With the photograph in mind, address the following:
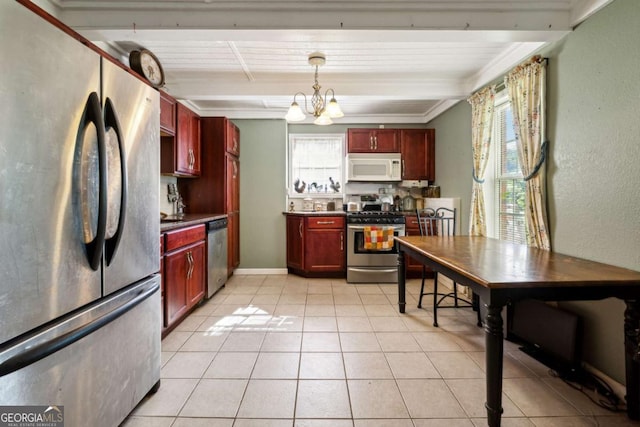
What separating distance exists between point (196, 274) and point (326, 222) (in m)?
1.83

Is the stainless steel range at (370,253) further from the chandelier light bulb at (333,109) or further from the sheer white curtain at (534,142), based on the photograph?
the sheer white curtain at (534,142)

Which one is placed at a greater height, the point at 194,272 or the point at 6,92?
the point at 6,92

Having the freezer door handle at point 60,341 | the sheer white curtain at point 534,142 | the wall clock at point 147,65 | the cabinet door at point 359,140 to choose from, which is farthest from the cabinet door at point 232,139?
the sheer white curtain at point 534,142

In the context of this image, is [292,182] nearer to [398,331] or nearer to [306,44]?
[306,44]

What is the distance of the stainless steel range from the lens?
388cm

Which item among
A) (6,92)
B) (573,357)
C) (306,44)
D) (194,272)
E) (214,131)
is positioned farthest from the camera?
(214,131)

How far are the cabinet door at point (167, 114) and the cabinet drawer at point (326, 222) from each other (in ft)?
6.52

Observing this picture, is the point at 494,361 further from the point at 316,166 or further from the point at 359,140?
the point at 316,166

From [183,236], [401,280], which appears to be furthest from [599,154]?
[183,236]

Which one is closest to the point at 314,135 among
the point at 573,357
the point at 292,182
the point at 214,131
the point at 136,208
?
the point at 292,182

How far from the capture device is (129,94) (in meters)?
1.41

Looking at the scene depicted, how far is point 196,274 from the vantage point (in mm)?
2820

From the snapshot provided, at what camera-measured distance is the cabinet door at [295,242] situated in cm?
410

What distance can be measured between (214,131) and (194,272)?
6.07 ft
